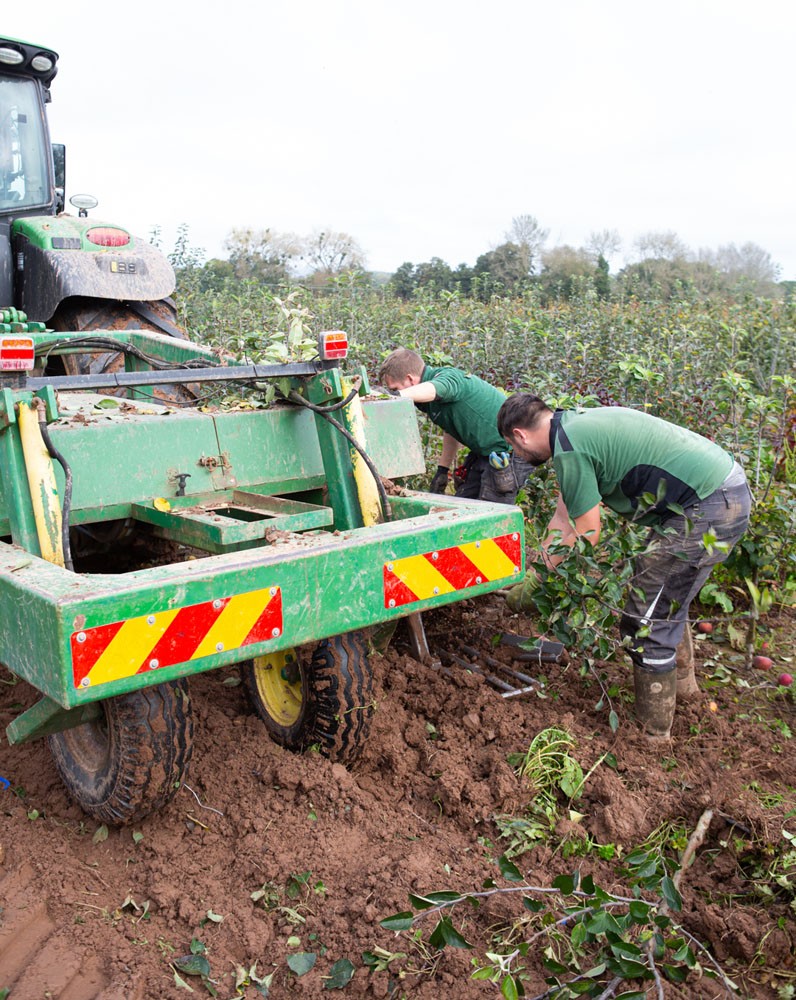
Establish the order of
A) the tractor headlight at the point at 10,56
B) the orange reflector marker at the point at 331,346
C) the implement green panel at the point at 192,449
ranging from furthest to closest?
the tractor headlight at the point at 10,56
the orange reflector marker at the point at 331,346
the implement green panel at the point at 192,449

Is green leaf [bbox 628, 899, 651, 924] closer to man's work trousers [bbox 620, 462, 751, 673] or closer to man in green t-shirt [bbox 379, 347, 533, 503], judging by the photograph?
man's work trousers [bbox 620, 462, 751, 673]

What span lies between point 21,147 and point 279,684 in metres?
3.89

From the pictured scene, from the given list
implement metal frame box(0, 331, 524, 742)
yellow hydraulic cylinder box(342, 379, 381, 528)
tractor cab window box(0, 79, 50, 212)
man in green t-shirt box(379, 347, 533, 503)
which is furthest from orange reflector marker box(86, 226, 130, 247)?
yellow hydraulic cylinder box(342, 379, 381, 528)

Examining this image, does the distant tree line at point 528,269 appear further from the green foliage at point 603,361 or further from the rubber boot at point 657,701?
the rubber boot at point 657,701

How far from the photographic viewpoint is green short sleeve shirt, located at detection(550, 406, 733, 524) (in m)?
2.99

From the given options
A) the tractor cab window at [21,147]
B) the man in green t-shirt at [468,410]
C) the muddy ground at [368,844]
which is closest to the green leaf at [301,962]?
the muddy ground at [368,844]

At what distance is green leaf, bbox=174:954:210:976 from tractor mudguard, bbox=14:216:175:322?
135 inches

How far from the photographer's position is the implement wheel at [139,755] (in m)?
2.37

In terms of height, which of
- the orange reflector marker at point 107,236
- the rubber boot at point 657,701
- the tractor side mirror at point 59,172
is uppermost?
the tractor side mirror at point 59,172

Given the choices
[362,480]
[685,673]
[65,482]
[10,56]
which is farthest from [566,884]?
[10,56]

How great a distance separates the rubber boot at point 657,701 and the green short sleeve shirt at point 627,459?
622 mm

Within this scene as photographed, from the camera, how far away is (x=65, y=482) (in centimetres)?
233

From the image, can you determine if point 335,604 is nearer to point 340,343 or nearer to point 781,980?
point 340,343

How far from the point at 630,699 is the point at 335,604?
5.30 ft
